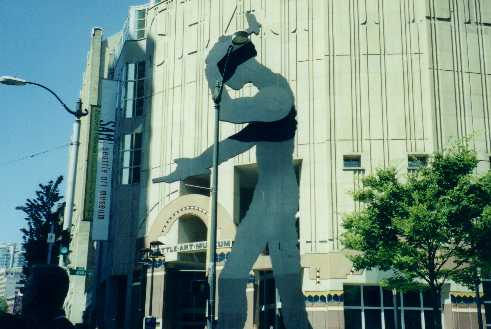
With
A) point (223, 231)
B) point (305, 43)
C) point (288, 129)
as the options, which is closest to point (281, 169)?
point (288, 129)

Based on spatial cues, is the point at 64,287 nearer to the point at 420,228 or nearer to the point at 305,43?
the point at 420,228

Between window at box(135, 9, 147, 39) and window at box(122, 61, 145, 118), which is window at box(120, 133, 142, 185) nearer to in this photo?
window at box(122, 61, 145, 118)

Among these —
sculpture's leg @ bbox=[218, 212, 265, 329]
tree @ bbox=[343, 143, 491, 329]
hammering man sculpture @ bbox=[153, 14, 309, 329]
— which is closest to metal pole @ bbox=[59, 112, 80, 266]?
hammering man sculpture @ bbox=[153, 14, 309, 329]

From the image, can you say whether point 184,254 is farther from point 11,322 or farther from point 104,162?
point 11,322

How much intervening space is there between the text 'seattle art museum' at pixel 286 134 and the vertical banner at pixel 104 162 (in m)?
0.15

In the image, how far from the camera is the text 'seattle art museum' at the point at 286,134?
32.5m

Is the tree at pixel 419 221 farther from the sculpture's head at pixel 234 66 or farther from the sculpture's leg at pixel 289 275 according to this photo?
the sculpture's head at pixel 234 66

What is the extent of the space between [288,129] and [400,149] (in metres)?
10.8

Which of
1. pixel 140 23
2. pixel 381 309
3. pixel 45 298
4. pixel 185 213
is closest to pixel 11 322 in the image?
pixel 45 298

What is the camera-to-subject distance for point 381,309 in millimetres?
34062

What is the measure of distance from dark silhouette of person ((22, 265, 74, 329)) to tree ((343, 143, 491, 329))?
21.8 meters

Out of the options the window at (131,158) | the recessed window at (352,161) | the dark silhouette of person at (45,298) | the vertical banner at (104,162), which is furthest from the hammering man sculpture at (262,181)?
the vertical banner at (104,162)

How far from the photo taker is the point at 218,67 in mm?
27188

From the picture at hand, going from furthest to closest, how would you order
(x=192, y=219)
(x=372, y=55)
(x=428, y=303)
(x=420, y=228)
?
(x=192, y=219), (x=372, y=55), (x=428, y=303), (x=420, y=228)
